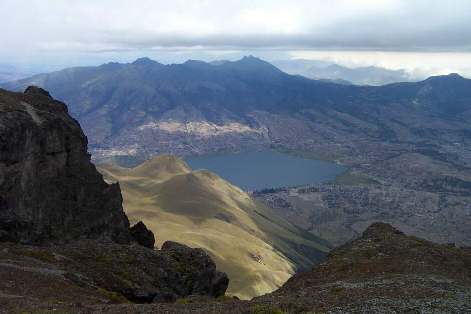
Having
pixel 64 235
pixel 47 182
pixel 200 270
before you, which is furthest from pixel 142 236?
pixel 200 270

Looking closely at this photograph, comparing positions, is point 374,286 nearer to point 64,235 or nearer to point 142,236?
point 64,235

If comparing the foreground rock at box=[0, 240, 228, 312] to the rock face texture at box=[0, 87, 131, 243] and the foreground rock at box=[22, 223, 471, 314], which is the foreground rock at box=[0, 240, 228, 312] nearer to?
the foreground rock at box=[22, 223, 471, 314]

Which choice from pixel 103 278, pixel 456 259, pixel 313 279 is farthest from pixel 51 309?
pixel 456 259

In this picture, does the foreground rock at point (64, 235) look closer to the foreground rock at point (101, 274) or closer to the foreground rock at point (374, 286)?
the foreground rock at point (101, 274)

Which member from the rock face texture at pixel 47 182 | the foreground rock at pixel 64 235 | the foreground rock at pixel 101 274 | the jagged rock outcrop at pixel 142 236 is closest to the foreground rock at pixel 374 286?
the foreground rock at pixel 101 274

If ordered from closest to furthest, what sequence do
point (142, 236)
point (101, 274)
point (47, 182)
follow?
1. point (101, 274)
2. point (47, 182)
3. point (142, 236)

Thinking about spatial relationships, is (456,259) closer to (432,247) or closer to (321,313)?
(432,247)

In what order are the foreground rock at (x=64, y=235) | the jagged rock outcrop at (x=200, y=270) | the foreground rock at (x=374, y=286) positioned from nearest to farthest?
the foreground rock at (x=374, y=286), the foreground rock at (x=64, y=235), the jagged rock outcrop at (x=200, y=270)
